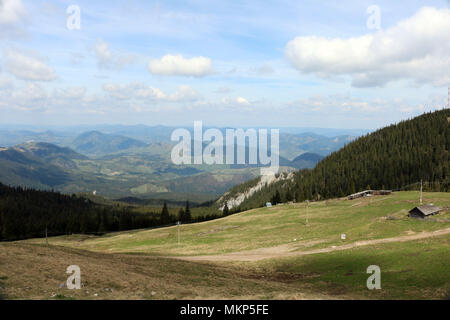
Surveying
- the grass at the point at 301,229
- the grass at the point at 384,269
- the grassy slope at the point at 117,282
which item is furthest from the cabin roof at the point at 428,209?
the grassy slope at the point at 117,282

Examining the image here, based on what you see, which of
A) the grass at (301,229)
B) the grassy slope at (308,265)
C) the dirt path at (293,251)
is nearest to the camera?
the grassy slope at (308,265)

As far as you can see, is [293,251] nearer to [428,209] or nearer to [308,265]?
[308,265]

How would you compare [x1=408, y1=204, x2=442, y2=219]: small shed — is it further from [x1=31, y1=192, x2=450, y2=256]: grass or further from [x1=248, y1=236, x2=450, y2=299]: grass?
[x1=248, y1=236, x2=450, y2=299]: grass

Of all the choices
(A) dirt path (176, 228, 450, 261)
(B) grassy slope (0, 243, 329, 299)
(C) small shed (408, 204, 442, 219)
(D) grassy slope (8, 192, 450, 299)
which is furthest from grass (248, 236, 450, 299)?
(C) small shed (408, 204, 442, 219)

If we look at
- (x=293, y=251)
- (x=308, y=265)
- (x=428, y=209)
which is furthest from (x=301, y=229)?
(x=308, y=265)

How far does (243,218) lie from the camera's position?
4318 inches

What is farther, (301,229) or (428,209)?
(301,229)

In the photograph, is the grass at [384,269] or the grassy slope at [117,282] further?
the grass at [384,269]

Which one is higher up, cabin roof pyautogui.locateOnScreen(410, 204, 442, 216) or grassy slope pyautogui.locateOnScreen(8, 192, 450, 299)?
cabin roof pyautogui.locateOnScreen(410, 204, 442, 216)

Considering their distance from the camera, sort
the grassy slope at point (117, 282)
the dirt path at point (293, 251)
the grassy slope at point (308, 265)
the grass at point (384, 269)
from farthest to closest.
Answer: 1. the dirt path at point (293, 251)
2. the grass at point (384, 269)
3. the grassy slope at point (308, 265)
4. the grassy slope at point (117, 282)

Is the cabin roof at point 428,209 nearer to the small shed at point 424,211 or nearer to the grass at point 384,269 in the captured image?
the small shed at point 424,211
